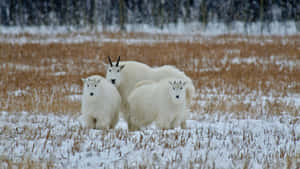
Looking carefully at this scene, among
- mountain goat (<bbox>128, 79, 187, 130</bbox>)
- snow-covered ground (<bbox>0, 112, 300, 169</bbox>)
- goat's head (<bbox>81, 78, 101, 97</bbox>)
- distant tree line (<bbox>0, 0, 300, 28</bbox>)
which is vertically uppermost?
distant tree line (<bbox>0, 0, 300, 28</bbox>)

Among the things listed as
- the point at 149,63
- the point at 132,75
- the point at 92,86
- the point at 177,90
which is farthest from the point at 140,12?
the point at 177,90

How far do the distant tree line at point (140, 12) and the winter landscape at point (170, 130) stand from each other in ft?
97.7

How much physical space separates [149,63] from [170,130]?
11.1 metres

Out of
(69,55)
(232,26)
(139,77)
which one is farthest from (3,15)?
(139,77)

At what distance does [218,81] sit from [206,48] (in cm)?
767

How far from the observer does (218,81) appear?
44.0 feet

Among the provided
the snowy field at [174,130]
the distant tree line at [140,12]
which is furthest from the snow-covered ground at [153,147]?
the distant tree line at [140,12]

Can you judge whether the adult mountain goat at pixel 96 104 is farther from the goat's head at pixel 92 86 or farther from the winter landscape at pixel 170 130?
the winter landscape at pixel 170 130

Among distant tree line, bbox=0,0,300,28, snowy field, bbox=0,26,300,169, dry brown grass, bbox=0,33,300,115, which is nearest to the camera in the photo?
snowy field, bbox=0,26,300,169

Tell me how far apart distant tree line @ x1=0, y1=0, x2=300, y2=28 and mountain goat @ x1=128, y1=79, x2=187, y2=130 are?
4097 cm

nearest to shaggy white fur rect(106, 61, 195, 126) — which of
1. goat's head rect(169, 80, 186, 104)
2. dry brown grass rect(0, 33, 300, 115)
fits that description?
dry brown grass rect(0, 33, 300, 115)

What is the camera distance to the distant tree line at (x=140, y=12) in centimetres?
4969

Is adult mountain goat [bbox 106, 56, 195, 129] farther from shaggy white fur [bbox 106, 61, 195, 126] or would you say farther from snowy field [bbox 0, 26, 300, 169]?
snowy field [bbox 0, 26, 300, 169]

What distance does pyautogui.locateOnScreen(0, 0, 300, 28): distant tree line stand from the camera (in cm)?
4969
